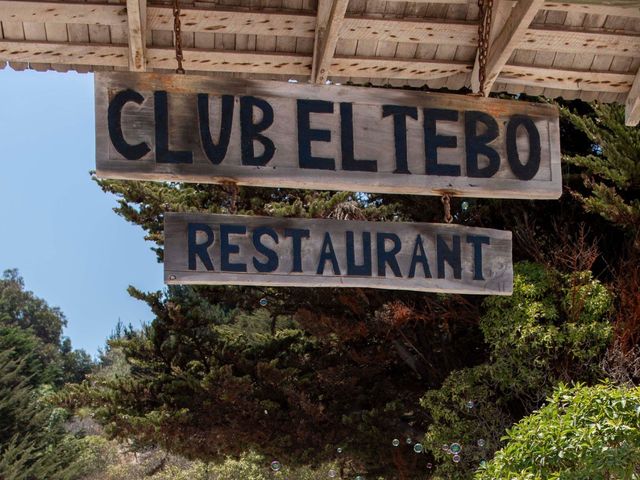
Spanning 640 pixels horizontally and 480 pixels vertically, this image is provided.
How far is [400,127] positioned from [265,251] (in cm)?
66

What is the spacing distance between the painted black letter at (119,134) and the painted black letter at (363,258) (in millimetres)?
754

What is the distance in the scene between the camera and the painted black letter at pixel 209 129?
338 centimetres

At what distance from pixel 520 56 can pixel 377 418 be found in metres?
8.92

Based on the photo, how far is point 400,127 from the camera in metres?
3.53

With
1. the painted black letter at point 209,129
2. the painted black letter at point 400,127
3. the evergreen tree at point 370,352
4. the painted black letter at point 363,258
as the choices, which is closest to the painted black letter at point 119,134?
the painted black letter at point 209,129

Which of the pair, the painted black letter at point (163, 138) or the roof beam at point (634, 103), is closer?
the painted black letter at point (163, 138)

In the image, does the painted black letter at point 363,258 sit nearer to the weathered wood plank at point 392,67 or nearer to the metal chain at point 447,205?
the metal chain at point 447,205

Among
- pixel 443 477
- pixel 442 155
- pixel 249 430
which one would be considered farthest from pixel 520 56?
pixel 249 430

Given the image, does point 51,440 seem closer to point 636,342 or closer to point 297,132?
point 636,342

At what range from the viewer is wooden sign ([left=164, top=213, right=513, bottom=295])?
3.33 meters

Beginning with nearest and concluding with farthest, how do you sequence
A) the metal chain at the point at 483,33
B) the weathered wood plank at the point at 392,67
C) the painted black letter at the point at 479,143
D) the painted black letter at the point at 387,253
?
the painted black letter at the point at 387,253, the painted black letter at the point at 479,143, the metal chain at the point at 483,33, the weathered wood plank at the point at 392,67

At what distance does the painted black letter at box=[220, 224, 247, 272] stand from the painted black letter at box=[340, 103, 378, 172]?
43cm

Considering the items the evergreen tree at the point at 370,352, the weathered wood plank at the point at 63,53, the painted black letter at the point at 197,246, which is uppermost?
the weathered wood plank at the point at 63,53

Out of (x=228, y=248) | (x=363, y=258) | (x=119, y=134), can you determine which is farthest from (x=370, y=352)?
(x=119, y=134)
